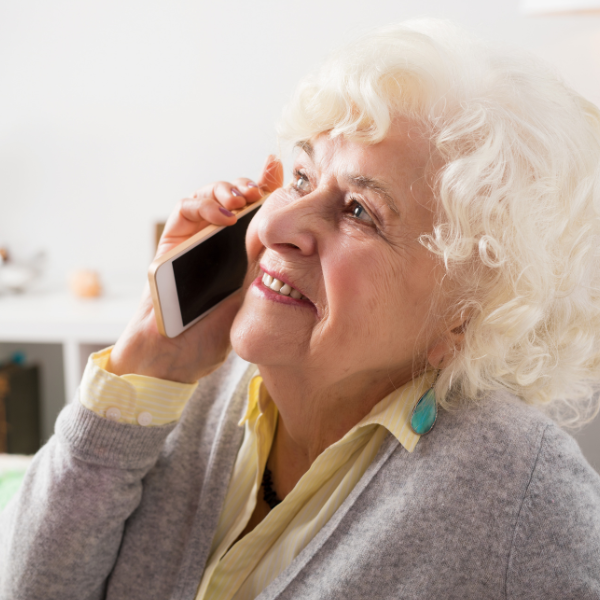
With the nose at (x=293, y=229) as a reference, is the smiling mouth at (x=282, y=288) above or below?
below

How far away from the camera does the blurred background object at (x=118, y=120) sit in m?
2.30

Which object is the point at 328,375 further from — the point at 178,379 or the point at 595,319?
the point at 595,319

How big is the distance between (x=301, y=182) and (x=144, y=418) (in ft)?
1.56

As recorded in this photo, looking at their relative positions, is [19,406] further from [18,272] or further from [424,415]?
[424,415]

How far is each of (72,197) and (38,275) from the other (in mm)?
378

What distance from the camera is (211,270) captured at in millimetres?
1129

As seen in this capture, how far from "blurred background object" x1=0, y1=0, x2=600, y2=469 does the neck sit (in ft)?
4.17

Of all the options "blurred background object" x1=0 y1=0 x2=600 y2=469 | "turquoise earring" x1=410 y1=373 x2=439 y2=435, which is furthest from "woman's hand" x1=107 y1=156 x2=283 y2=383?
"blurred background object" x1=0 y1=0 x2=600 y2=469

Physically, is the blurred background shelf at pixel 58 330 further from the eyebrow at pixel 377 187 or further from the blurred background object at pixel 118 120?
the eyebrow at pixel 377 187

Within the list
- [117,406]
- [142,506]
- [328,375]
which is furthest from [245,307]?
[142,506]

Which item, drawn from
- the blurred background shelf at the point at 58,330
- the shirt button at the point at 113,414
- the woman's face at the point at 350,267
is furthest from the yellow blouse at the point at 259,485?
Result: the blurred background shelf at the point at 58,330

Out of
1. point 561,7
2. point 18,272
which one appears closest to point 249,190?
point 561,7

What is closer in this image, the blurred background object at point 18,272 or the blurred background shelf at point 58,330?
the blurred background shelf at point 58,330

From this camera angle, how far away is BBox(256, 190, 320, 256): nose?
905mm
